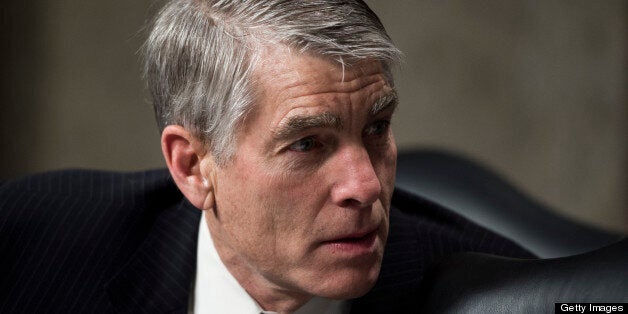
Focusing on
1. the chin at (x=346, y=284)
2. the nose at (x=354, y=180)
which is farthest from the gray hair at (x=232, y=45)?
the chin at (x=346, y=284)

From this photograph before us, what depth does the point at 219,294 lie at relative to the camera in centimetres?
160

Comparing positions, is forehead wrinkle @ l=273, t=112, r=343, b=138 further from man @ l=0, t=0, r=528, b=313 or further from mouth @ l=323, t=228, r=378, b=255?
mouth @ l=323, t=228, r=378, b=255

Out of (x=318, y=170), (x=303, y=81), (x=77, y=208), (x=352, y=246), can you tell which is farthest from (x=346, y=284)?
(x=77, y=208)

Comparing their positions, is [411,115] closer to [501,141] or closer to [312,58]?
[501,141]

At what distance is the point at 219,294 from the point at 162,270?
0.13m

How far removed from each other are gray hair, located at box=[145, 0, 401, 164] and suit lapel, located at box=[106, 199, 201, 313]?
284 mm

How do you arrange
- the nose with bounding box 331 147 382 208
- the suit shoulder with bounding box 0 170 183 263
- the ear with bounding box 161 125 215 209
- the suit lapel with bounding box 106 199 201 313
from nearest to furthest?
the nose with bounding box 331 147 382 208 < the ear with bounding box 161 125 215 209 < the suit lapel with bounding box 106 199 201 313 < the suit shoulder with bounding box 0 170 183 263

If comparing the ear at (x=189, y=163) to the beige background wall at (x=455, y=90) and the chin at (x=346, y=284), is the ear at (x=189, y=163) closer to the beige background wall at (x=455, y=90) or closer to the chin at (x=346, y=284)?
the chin at (x=346, y=284)

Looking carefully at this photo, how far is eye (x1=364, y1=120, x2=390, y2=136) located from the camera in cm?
136

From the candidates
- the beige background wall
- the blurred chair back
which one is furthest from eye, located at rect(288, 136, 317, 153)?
the beige background wall

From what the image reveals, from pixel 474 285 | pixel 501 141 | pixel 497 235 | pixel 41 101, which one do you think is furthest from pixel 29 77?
pixel 474 285

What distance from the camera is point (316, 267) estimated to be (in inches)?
52.4

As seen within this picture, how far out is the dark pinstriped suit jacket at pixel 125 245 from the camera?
162 cm

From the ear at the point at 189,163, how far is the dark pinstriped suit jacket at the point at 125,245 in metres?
0.22
